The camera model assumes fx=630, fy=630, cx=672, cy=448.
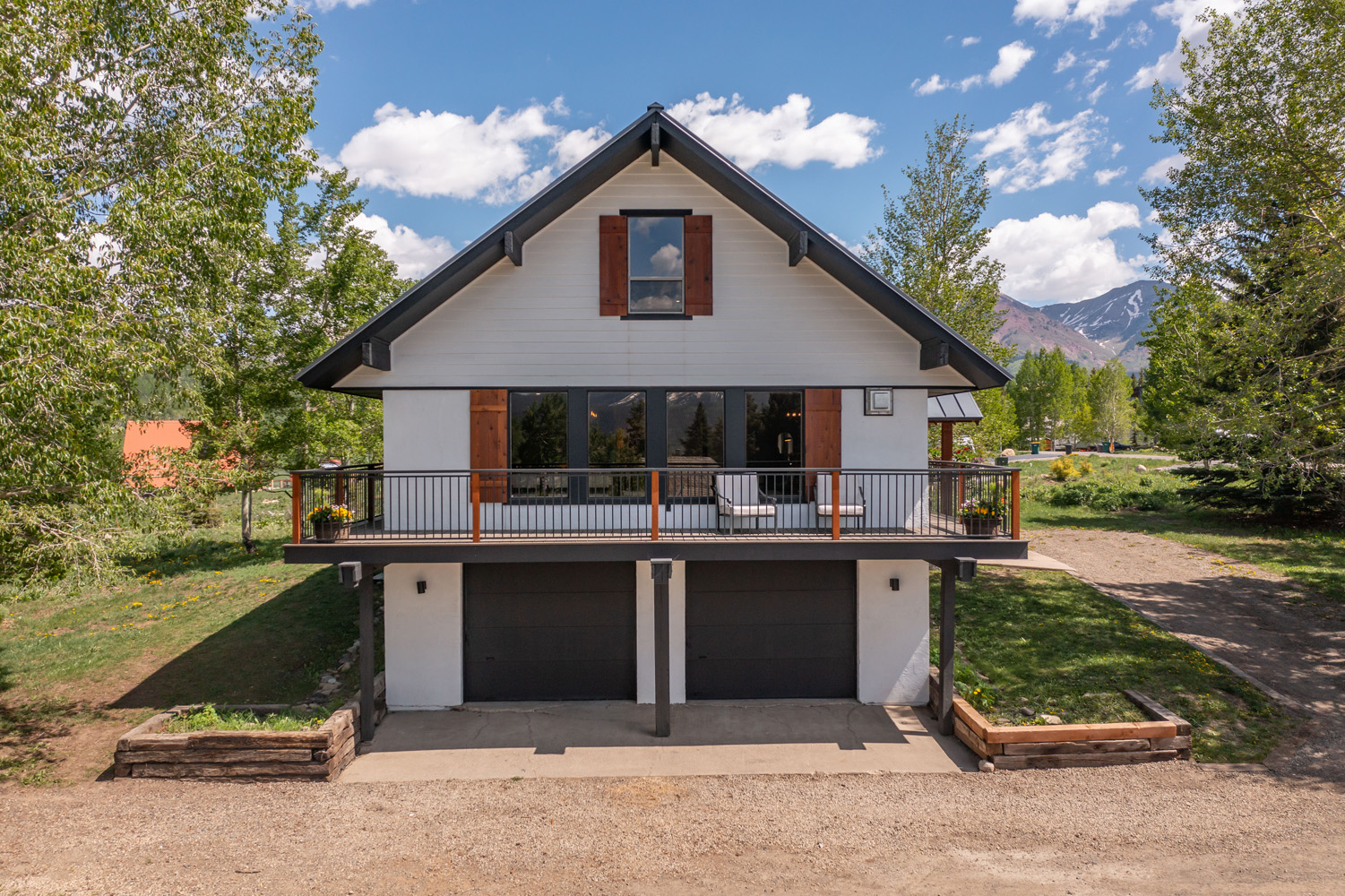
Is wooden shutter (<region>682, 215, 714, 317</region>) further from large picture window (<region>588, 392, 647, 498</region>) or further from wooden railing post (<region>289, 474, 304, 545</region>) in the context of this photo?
wooden railing post (<region>289, 474, 304, 545</region>)

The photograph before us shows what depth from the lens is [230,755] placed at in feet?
25.1

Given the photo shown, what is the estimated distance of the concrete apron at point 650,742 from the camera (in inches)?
314

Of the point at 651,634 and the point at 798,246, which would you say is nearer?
the point at 798,246

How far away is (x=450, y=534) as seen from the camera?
9016 millimetres

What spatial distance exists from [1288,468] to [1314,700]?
204 inches

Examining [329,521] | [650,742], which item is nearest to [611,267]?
[329,521]

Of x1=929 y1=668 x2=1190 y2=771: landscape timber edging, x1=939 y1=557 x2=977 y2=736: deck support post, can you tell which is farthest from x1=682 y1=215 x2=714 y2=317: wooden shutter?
x1=929 y1=668 x2=1190 y2=771: landscape timber edging

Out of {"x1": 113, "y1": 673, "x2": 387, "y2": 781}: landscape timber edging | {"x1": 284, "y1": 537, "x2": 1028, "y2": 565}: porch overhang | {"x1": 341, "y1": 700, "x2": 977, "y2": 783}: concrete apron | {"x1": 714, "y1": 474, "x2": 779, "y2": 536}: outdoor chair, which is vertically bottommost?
{"x1": 341, "y1": 700, "x2": 977, "y2": 783}: concrete apron

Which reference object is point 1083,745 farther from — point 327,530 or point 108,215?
point 108,215

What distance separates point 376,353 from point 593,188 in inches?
161

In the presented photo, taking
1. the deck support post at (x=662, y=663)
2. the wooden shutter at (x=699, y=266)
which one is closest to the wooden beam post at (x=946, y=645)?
the deck support post at (x=662, y=663)

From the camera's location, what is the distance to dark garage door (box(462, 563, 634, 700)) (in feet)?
32.1

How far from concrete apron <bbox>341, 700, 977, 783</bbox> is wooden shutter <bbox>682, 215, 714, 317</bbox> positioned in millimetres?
6202

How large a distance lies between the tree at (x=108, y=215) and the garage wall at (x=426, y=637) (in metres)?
3.91
